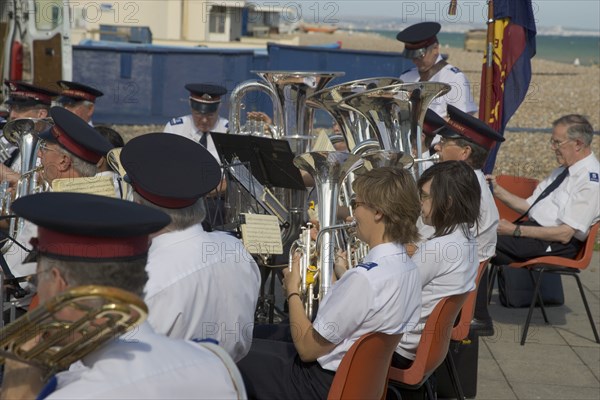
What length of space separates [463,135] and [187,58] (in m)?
10.9

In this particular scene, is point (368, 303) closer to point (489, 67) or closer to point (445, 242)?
point (445, 242)

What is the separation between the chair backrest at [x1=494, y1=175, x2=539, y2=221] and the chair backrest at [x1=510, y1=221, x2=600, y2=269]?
721 mm

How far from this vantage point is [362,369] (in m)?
3.06

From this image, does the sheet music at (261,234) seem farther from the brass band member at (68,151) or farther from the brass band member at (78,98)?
the brass band member at (78,98)

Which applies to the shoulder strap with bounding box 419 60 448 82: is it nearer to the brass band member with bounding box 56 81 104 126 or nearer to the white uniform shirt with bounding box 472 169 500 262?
the white uniform shirt with bounding box 472 169 500 262

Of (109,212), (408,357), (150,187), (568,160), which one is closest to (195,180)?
(150,187)

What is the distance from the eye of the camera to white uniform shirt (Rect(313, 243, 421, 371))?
3.11m

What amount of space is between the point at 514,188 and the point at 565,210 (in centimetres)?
80

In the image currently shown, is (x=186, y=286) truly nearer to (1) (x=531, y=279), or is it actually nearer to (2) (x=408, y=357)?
(2) (x=408, y=357)

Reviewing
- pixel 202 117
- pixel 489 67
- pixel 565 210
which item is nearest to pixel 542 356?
pixel 565 210

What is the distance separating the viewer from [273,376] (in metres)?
3.41

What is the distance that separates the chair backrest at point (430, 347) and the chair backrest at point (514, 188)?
298 centimetres

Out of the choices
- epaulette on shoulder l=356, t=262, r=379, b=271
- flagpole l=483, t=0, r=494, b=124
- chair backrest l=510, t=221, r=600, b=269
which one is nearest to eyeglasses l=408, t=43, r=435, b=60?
flagpole l=483, t=0, r=494, b=124

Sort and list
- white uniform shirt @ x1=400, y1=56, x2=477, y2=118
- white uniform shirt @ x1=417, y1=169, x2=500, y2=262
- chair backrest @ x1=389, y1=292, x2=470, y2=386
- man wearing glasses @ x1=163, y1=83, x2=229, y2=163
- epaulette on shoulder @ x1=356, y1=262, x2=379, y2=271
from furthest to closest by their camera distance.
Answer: man wearing glasses @ x1=163, y1=83, x2=229, y2=163, white uniform shirt @ x1=400, y1=56, x2=477, y2=118, white uniform shirt @ x1=417, y1=169, x2=500, y2=262, chair backrest @ x1=389, y1=292, x2=470, y2=386, epaulette on shoulder @ x1=356, y1=262, x2=379, y2=271
